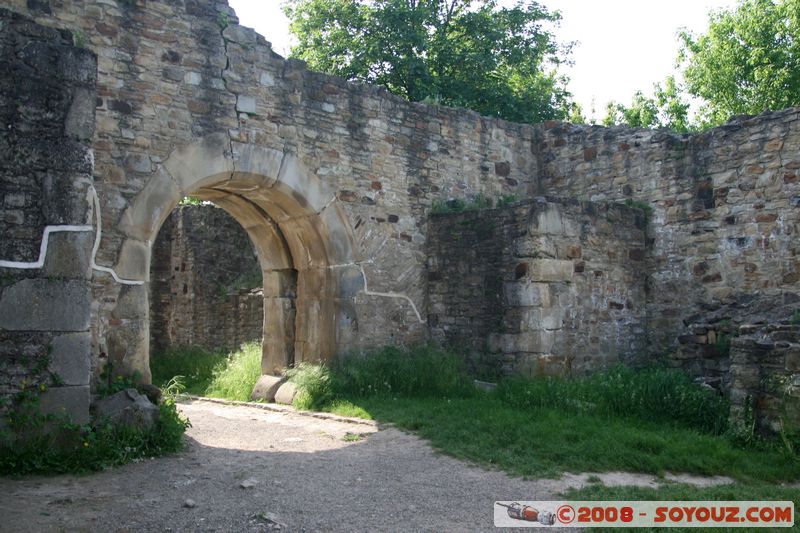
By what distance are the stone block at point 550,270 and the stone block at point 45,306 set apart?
4.57m

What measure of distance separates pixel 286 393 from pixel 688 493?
184 inches

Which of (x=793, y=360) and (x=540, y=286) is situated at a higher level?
(x=540, y=286)

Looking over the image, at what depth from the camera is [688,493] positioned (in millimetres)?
4430

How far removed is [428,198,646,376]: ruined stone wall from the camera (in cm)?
784

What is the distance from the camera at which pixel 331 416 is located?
7.07m

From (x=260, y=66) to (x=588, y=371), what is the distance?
4.94m

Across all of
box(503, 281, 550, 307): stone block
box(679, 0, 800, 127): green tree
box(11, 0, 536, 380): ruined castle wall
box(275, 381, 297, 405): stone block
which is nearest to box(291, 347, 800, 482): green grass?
box(275, 381, 297, 405): stone block

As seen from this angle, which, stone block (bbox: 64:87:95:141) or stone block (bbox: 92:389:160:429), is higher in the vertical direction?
stone block (bbox: 64:87:95:141)

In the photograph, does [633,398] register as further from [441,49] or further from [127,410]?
[441,49]

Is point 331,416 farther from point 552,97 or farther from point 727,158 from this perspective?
point 552,97

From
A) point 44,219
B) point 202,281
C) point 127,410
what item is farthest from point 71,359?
point 202,281

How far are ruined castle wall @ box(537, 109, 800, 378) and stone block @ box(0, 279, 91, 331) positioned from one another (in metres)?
5.88

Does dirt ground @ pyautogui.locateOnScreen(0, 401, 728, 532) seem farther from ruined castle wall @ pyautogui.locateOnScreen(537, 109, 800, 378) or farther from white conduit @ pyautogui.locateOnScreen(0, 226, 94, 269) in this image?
ruined castle wall @ pyautogui.locateOnScreen(537, 109, 800, 378)

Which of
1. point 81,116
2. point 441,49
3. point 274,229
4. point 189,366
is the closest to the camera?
point 81,116
